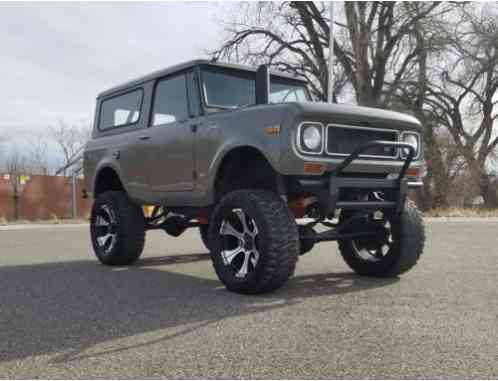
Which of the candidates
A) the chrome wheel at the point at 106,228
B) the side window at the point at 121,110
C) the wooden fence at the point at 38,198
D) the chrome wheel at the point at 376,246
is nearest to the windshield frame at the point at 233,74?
the side window at the point at 121,110

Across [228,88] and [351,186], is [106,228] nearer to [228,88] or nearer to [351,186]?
[228,88]

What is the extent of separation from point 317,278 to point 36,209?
17.2m

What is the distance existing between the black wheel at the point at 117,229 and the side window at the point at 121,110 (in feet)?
3.02

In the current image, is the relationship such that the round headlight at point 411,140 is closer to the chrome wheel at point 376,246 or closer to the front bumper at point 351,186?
the front bumper at point 351,186

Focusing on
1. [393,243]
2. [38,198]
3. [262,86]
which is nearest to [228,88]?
[262,86]

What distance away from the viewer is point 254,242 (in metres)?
4.59

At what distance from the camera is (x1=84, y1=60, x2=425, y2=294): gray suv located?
440cm

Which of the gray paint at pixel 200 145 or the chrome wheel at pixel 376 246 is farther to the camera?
the chrome wheel at pixel 376 246

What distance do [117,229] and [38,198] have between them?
15437mm

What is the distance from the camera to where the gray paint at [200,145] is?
438cm

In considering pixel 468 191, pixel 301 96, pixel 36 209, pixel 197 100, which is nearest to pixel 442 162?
pixel 468 191

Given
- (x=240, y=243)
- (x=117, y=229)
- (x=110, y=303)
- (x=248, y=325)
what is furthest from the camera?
(x=117, y=229)

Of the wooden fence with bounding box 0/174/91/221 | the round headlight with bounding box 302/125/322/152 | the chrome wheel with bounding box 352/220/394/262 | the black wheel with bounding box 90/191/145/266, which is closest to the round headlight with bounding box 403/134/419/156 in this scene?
the chrome wheel with bounding box 352/220/394/262

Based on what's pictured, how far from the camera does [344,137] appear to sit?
467 centimetres
